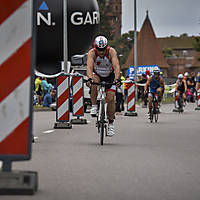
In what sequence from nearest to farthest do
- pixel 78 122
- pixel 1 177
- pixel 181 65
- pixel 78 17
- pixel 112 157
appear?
1. pixel 1 177
2. pixel 112 157
3. pixel 78 122
4. pixel 78 17
5. pixel 181 65

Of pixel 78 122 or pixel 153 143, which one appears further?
pixel 78 122

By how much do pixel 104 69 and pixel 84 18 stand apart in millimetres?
25769

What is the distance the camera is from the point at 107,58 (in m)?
11.4

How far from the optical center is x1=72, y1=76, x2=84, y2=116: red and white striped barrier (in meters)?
17.5

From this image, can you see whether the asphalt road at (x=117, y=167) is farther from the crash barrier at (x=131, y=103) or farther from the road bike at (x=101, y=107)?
the crash barrier at (x=131, y=103)

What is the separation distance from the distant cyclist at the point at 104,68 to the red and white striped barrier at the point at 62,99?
3.78 m

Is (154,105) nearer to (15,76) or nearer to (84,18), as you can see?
(15,76)

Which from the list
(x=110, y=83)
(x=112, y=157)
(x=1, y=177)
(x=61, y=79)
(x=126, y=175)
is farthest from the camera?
(x=61, y=79)

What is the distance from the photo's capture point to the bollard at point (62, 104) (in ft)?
51.0

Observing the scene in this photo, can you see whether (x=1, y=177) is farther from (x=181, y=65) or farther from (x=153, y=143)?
(x=181, y=65)

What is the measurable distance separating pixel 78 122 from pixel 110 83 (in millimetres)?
6505

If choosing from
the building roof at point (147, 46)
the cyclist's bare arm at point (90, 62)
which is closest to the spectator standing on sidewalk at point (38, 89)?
the cyclist's bare arm at point (90, 62)

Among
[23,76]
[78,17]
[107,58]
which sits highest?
[78,17]

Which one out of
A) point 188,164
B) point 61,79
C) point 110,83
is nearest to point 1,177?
point 188,164
